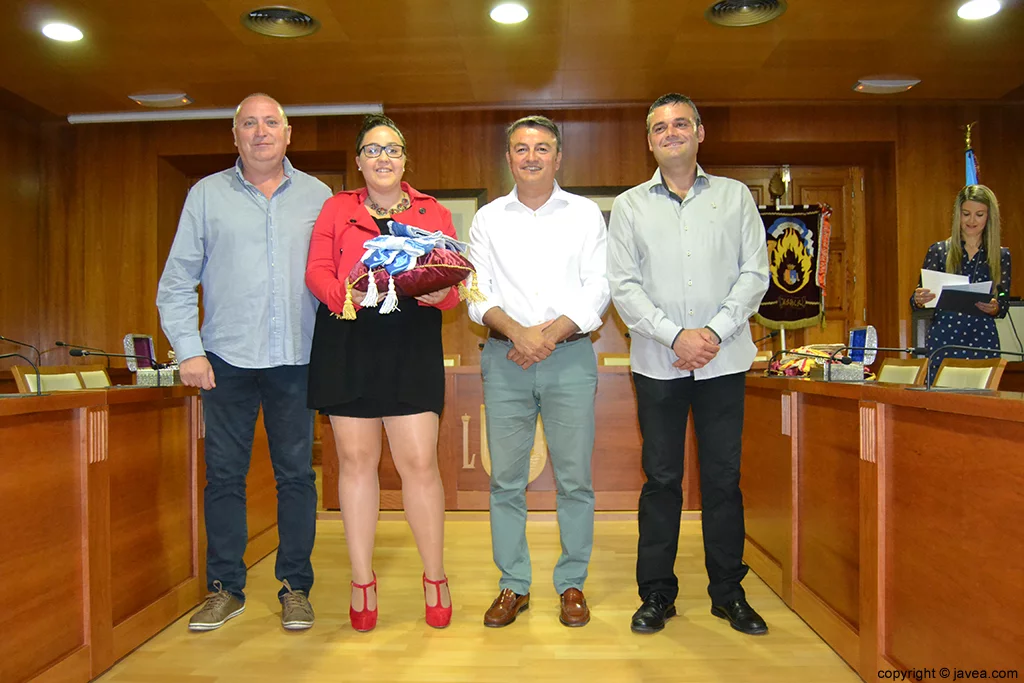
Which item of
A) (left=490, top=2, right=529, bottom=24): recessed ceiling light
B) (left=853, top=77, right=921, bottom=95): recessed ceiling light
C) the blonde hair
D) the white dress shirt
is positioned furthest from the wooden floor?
(left=853, top=77, right=921, bottom=95): recessed ceiling light

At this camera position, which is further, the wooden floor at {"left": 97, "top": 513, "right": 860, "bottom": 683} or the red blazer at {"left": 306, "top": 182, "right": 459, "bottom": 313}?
the red blazer at {"left": 306, "top": 182, "right": 459, "bottom": 313}

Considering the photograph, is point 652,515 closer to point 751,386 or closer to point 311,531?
point 751,386

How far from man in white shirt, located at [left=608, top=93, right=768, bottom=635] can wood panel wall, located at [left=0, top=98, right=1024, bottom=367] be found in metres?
3.49

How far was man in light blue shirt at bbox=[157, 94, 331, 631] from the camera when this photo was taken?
2.17 meters

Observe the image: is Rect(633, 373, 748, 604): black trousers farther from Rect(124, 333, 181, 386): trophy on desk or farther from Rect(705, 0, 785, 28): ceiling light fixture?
Rect(705, 0, 785, 28): ceiling light fixture

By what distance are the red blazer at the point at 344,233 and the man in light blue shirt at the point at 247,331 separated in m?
0.16

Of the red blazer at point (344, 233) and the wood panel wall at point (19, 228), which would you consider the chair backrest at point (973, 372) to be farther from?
the wood panel wall at point (19, 228)

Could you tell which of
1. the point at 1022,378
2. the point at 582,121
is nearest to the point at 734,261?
the point at 1022,378

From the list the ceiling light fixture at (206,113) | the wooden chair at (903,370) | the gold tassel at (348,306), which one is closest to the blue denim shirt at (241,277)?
the gold tassel at (348,306)

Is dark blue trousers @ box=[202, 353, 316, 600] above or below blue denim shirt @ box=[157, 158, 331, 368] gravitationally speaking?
below

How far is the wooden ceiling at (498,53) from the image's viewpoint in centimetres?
401

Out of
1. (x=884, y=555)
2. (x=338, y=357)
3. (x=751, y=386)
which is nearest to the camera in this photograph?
(x=884, y=555)

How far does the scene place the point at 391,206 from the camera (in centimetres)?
209

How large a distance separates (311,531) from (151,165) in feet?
15.4
